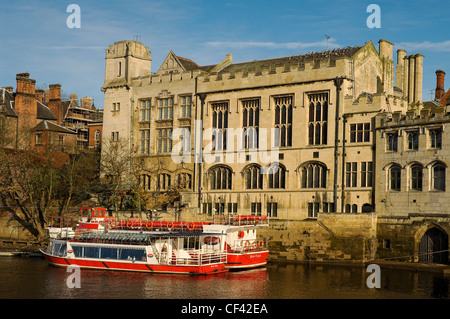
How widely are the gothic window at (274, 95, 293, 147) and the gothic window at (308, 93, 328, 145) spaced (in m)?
2.10

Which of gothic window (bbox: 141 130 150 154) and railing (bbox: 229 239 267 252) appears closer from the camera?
railing (bbox: 229 239 267 252)

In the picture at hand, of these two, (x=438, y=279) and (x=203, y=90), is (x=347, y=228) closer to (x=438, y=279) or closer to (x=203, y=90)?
(x=438, y=279)

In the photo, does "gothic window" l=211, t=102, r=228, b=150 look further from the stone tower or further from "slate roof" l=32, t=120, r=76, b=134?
Answer: "slate roof" l=32, t=120, r=76, b=134

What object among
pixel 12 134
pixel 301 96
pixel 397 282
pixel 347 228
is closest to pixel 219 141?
pixel 301 96

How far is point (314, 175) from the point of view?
201ft

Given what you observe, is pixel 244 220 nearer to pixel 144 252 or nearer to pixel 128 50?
pixel 144 252

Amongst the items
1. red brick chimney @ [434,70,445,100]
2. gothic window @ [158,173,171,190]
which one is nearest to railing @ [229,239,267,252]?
gothic window @ [158,173,171,190]

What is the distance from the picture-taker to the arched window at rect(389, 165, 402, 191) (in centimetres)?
5541

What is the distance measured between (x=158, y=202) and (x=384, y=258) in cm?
2740

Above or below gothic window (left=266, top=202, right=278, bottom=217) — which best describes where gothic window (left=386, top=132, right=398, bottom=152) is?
above

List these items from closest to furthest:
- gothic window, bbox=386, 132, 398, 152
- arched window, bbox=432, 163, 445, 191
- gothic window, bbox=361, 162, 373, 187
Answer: arched window, bbox=432, 163, 445, 191, gothic window, bbox=386, 132, 398, 152, gothic window, bbox=361, 162, 373, 187

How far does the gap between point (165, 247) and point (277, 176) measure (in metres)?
16.3

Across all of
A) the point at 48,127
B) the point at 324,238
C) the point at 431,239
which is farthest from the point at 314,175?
the point at 48,127

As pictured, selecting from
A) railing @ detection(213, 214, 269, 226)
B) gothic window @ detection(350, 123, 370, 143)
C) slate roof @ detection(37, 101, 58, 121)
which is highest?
slate roof @ detection(37, 101, 58, 121)
